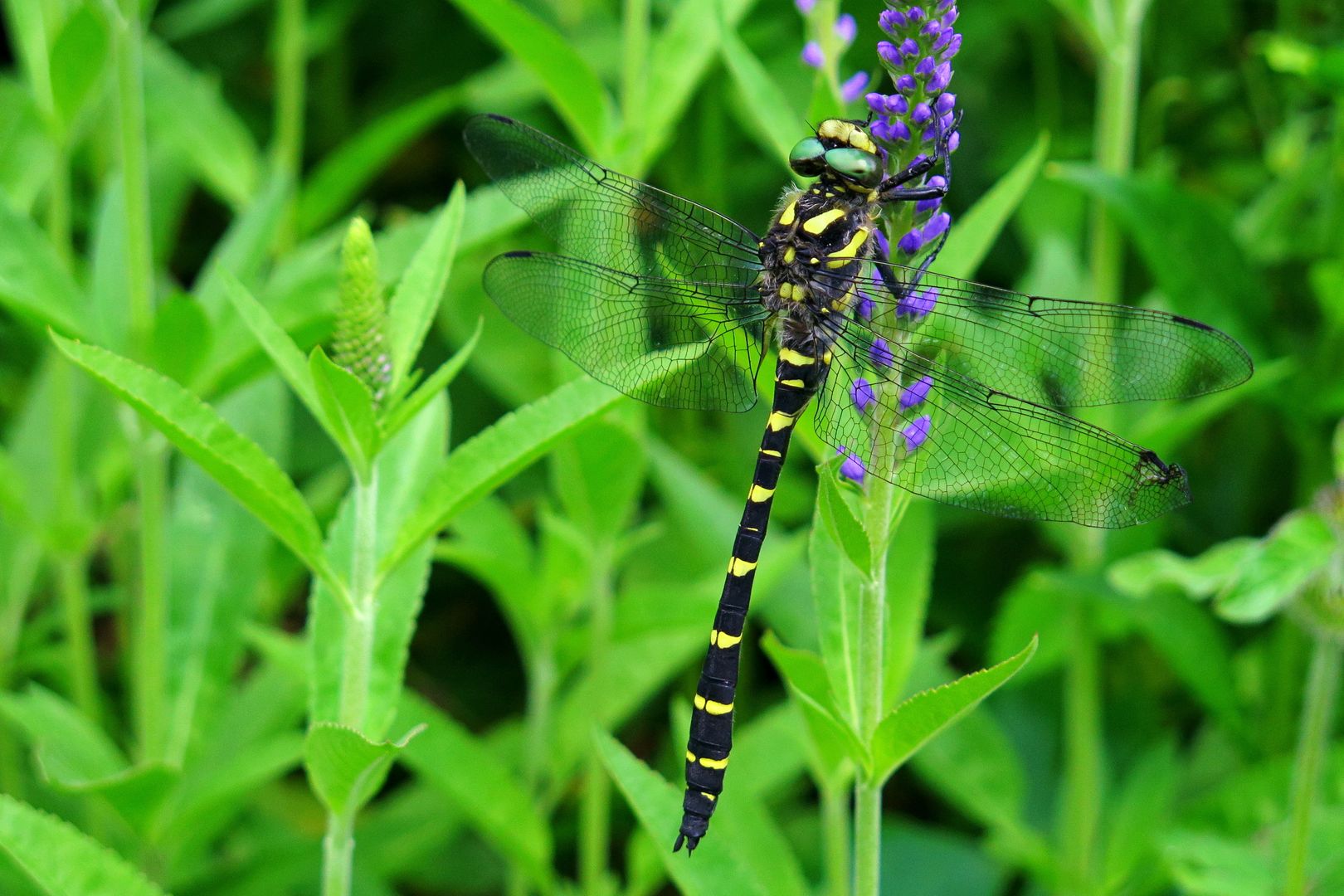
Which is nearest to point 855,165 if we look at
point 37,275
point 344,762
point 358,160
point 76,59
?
point 344,762

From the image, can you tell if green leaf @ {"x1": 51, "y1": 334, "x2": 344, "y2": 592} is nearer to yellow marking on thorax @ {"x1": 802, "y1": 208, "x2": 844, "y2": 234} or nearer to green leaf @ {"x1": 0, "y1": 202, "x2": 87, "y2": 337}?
green leaf @ {"x1": 0, "y1": 202, "x2": 87, "y2": 337}

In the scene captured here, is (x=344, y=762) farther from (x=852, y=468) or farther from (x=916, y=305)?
(x=916, y=305)

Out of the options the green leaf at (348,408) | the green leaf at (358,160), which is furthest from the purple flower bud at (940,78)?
the green leaf at (358,160)

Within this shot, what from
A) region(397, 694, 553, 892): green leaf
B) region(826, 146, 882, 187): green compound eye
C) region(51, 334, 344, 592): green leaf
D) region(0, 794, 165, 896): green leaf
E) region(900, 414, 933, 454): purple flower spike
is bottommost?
region(397, 694, 553, 892): green leaf

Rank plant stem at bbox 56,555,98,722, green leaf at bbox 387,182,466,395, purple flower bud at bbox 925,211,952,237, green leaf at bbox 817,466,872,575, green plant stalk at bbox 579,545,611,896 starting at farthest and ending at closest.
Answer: plant stem at bbox 56,555,98,722 → green plant stalk at bbox 579,545,611,896 → green leaf at bbox 387,182,466,395 → purple flower bud at bbox 925,211,952,237 → green leaf at bbox 817,466,872,575

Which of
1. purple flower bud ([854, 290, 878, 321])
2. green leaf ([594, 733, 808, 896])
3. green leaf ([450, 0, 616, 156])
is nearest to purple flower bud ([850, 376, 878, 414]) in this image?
purple flower bud ([854, 290, 878, 321])
